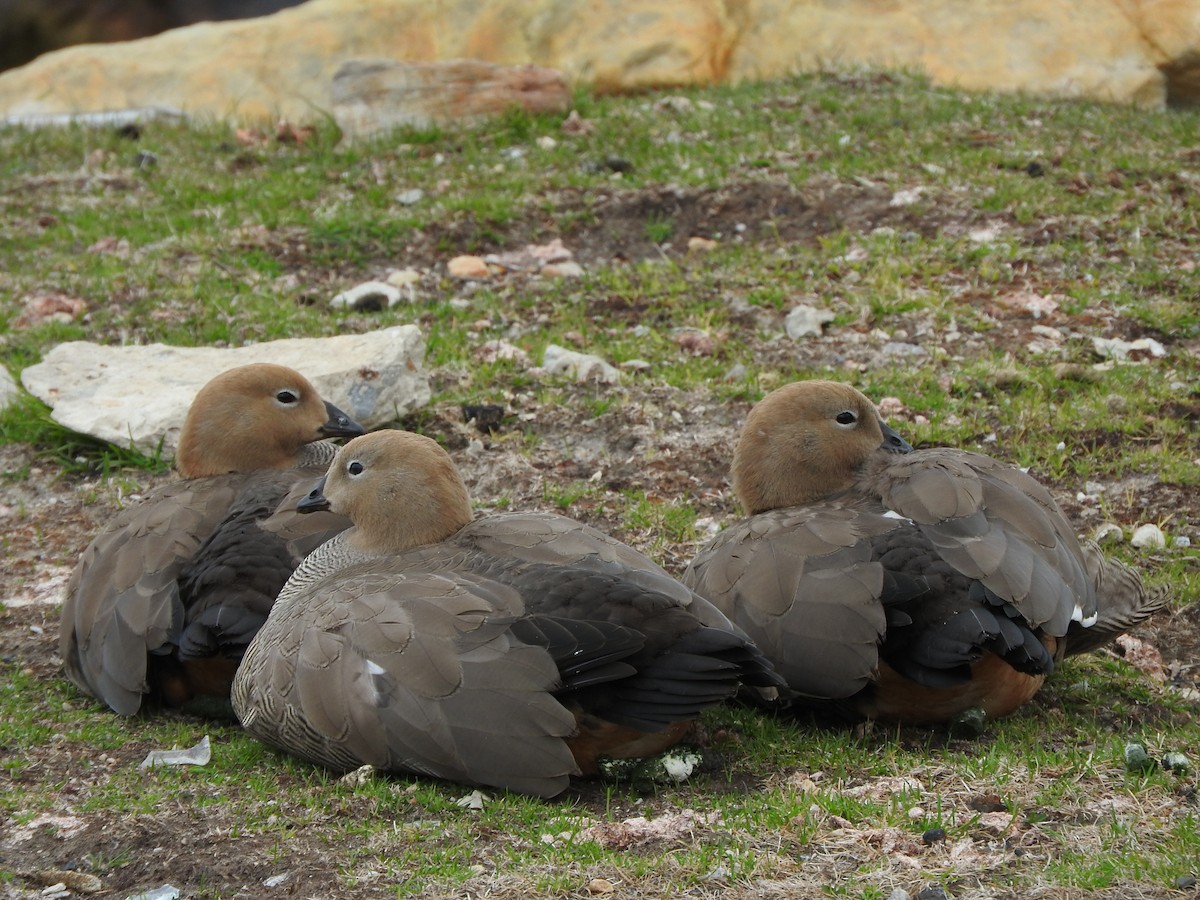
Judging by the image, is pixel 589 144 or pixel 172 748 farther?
pixel 589 144

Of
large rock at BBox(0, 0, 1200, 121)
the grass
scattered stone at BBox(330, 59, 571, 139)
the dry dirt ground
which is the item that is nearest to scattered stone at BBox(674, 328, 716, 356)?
the grass

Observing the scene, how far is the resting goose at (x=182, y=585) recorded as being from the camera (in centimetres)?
570

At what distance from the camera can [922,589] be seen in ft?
17.0

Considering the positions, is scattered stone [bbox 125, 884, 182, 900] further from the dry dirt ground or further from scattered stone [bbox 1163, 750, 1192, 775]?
scattered stone [bbox 1163, 750, 1192, 775]

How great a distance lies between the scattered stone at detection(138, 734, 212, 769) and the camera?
5211mm

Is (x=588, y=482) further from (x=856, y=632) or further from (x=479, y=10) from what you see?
(x=479, y=10)

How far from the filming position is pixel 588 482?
7.62 m

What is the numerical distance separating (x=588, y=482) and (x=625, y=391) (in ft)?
3.12

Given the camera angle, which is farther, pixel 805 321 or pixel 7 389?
pixel 805 321

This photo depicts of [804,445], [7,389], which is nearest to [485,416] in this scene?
[804,445]

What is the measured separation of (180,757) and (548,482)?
112 inches

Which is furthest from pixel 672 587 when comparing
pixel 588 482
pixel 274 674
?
pixel 588 482

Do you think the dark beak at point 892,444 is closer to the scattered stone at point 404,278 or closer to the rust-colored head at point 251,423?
the rust-colored head at point 251,423

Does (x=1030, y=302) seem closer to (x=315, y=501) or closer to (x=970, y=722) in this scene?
(x=970, y=722)
